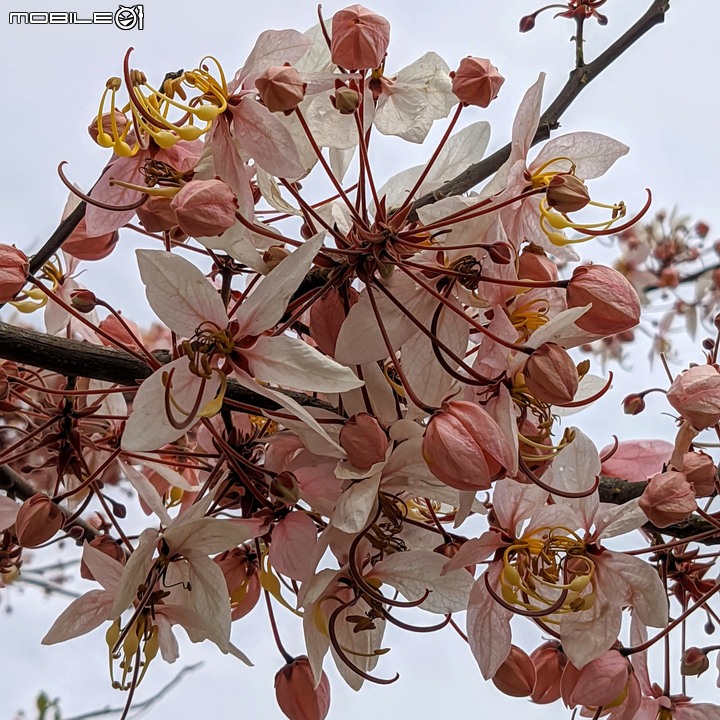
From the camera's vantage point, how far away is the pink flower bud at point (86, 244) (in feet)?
2.15

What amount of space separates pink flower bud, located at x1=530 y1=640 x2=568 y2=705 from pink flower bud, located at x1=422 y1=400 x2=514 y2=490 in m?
0.22

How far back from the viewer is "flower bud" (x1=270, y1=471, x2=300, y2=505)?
0.52 metres

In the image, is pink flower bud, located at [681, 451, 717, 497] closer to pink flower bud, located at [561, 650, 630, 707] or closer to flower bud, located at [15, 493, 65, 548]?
pink flower bud, located at [561, 650, 630, 707]

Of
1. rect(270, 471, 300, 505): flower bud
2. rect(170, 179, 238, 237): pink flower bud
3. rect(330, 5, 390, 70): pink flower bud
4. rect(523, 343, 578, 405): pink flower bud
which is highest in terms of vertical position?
rect(330, 5, 390, 70): pink flower bud

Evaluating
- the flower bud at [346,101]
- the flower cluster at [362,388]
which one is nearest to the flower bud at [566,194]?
the flower cluster at [362,388]

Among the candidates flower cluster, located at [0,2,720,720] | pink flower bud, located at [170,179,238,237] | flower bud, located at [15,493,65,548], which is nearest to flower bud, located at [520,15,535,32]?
flower cluster, located at [0,2,720,720]

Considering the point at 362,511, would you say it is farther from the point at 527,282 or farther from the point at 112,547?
the point at 112,547

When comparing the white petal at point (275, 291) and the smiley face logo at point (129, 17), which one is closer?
the white petal at point (275, 291)

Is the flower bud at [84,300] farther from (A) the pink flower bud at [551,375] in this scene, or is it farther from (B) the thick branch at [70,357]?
(A) the pink flower bud at [551,375]

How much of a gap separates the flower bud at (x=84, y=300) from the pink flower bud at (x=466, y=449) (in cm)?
25

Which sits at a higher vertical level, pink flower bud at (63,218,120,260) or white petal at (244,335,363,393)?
pink flower bud at (63,218,120,260)

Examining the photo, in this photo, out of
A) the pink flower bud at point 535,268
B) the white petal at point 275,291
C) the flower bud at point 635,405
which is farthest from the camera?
the flower bud at point 635,405

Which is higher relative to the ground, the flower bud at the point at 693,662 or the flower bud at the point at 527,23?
the flower bud at the point at 527,23

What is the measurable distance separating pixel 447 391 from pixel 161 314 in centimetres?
16
